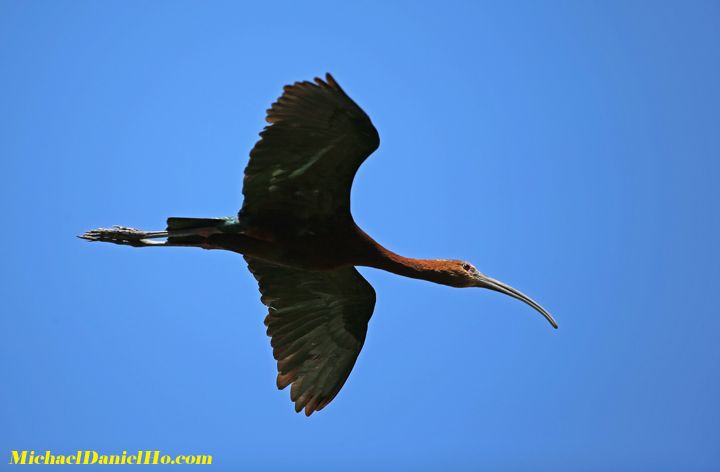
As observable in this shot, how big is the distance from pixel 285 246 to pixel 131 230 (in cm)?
193

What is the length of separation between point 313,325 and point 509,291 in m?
2.50

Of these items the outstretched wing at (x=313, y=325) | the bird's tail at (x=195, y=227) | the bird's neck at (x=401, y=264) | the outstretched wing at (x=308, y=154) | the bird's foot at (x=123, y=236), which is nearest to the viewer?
the outstretched wing at (x=308, y=154)

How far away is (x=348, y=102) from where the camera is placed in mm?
10031

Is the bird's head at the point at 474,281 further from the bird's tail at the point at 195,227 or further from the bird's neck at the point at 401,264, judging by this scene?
the bird's tail at the point at 195,227

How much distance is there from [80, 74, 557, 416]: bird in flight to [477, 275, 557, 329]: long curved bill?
0.04 ft

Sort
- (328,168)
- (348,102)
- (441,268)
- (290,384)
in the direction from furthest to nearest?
(290,384), (441,268), (328,168), (348,102)

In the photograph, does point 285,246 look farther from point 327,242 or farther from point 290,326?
point 290,326

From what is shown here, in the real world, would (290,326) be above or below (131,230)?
below

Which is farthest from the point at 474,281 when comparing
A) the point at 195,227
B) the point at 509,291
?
the point at 195,227

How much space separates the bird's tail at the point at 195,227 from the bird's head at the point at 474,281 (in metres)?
2.64

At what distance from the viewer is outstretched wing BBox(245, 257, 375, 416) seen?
1239cm

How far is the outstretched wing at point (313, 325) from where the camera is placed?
1239cm

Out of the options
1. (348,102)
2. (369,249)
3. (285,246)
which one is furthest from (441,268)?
(348,102)

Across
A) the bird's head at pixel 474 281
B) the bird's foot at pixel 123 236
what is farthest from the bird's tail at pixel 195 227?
the bird's head at pixel 474 281
